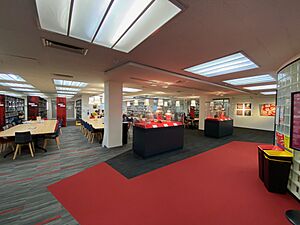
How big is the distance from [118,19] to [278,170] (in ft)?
12.9

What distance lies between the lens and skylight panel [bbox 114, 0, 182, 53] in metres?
1.56

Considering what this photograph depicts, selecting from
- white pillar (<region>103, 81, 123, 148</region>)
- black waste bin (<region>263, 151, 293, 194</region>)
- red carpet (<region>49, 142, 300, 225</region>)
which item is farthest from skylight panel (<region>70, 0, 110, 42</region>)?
black waste bin (<region>263, 151, 293, 194</region>)

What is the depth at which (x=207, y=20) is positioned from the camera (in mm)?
1729

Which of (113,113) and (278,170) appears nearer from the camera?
(278,170)

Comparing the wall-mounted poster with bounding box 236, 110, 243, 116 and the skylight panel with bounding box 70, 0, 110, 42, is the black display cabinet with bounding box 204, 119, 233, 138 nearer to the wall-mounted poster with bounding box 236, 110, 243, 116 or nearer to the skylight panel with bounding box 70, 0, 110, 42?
the wall-mounted poster with bounding box 236, 110, 243, 116

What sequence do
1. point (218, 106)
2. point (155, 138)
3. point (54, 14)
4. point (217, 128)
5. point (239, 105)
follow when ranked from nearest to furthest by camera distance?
point (54, 14) < point (155, 138) < point (217, 128) < point (218, 106) < point (239, 105)

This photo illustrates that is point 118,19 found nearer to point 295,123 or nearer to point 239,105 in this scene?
point 295,123

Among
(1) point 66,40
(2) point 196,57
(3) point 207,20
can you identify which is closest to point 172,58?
(2) point 196,57

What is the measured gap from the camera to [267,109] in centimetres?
1042

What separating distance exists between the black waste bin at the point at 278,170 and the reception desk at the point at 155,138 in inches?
116

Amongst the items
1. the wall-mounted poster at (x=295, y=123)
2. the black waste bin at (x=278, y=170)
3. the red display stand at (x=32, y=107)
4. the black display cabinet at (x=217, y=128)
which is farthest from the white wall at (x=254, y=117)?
the red display stand at (x=32, y=107)

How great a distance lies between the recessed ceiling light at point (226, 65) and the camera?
3239mm

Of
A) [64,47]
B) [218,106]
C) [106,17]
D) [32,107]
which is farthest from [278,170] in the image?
[32,107]

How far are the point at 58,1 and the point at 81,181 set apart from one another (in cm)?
325
